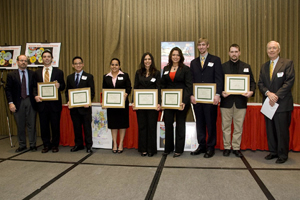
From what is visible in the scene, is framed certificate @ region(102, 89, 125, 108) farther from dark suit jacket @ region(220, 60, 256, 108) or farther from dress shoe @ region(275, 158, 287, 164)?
dress shoe @ region(275, 158, 287, 164)

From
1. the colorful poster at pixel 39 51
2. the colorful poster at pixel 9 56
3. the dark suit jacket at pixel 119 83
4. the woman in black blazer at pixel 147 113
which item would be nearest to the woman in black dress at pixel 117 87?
the dark suit jacket at pixel 119 83

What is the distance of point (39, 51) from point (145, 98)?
3264 mm

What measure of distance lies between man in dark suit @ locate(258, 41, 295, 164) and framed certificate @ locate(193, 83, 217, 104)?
2.33 ft

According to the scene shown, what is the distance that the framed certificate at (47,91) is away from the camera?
382 centimetres

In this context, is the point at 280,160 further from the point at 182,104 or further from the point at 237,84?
the point at 182,104

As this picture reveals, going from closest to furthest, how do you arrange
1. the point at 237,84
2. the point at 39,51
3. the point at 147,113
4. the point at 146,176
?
the point at 146,176
the point at 237,84
the point at 147,113
the point at 39,51

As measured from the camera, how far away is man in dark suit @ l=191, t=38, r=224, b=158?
3.44 meters

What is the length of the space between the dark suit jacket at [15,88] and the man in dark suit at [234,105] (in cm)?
319

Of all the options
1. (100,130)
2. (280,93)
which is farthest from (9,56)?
(280,93)

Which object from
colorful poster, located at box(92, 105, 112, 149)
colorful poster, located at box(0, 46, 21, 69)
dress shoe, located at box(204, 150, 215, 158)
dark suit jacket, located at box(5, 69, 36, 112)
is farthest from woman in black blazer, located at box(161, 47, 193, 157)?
colorful poster, located at box(0, 46, 21, 69)

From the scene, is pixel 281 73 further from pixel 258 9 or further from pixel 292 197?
pixel 258 9

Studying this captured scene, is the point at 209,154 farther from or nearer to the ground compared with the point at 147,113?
nearer to the ground

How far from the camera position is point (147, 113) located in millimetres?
3639

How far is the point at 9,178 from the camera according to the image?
2.82 metres
